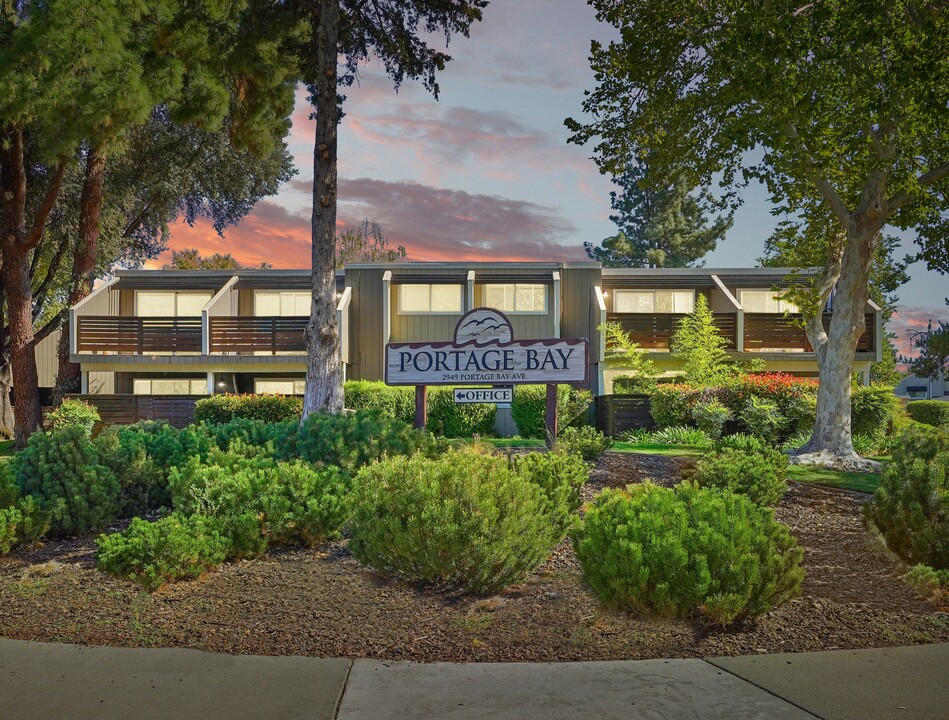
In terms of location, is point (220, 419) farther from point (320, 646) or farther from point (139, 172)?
point (320, 646)

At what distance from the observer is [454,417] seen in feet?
71.7

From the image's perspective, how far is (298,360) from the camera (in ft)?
89.0

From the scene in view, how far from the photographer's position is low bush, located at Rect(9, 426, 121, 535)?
9.12 metres

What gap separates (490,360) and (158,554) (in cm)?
594

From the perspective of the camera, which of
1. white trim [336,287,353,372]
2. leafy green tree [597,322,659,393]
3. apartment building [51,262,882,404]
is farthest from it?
apartment building [51,262,882,404]

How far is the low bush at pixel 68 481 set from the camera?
9.12 metres

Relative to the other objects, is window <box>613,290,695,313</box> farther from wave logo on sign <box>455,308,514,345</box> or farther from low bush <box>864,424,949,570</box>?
low bush <box>864,424,949,570</box>

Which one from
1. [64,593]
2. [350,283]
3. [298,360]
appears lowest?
[64,593]

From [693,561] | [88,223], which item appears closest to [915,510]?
[693,561]

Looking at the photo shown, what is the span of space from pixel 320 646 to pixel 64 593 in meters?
2.75

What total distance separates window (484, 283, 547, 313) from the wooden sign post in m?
15.7

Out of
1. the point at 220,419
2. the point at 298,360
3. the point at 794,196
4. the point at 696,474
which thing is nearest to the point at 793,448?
the point at 794,196

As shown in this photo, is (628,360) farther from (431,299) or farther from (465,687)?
(465,687)

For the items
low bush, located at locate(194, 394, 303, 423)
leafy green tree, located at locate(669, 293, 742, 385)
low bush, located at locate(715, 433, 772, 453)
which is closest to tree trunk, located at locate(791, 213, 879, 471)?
low bush, located at locate(715, 433, 772, 453)
